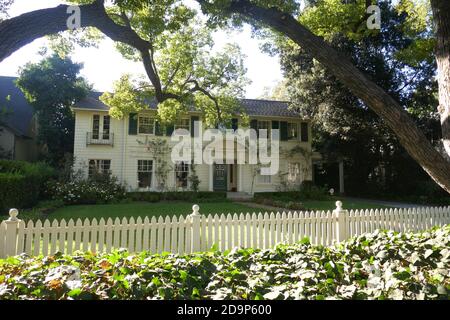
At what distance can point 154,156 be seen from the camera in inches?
810

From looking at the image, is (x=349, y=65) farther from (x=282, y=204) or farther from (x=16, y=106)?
(x=16, y=106)

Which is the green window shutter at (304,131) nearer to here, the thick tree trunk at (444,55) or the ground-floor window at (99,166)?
the ground-floor window at (99,166)

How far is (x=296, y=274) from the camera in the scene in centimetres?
292

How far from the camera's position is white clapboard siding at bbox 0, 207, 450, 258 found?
18.4ft

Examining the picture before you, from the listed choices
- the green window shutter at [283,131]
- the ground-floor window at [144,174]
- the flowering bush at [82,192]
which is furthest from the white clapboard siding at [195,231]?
the green window shutter at [283,131]

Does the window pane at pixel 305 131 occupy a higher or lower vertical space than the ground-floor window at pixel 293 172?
higher

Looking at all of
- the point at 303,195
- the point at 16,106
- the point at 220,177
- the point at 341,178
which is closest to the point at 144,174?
the point at 220,177

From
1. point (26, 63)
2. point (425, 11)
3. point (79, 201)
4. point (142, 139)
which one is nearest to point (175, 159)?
point (142, 139)

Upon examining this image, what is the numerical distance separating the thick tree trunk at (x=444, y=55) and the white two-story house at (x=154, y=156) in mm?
15918

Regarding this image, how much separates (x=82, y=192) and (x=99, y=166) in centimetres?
413

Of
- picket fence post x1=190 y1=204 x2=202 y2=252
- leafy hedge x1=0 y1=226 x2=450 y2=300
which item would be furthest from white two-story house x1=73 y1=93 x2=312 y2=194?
leafy hedge x1=0 y1=226 x2=450 y2=300

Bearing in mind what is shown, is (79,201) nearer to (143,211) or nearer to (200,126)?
Result: (143,211)

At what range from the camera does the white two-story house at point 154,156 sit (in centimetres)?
2005

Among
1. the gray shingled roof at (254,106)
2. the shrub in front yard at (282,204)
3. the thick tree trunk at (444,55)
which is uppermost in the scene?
the gray shingled roof at (254,106)
